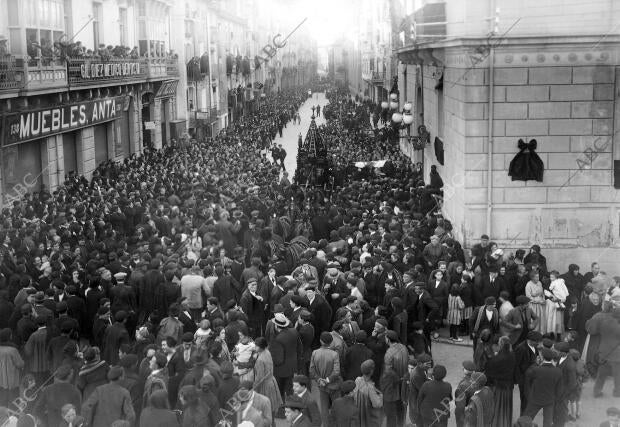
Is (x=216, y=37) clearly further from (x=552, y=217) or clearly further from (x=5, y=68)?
(x=552, y=217)

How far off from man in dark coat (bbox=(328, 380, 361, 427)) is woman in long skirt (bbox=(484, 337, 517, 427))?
2039 mm

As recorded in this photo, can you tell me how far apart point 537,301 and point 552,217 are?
4.79 meters

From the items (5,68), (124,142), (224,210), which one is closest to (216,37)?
(124,142)

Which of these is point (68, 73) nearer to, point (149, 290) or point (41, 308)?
point (149, 290)

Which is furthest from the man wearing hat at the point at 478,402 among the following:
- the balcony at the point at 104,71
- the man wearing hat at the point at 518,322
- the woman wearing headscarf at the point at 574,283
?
the balcony at the point at 104,71

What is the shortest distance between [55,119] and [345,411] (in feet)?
63.0

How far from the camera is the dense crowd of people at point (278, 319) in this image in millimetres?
9352

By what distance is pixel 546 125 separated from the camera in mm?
17203

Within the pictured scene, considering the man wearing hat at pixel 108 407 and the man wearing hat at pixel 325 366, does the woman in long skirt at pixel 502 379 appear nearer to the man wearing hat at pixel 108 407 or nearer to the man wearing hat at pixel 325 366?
the man wearing hat at pixel 325 366

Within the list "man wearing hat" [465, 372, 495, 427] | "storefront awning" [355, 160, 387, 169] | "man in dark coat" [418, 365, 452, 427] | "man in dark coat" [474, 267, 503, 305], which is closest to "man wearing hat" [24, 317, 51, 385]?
"man in dark coat" [418, 365, 452, 427]

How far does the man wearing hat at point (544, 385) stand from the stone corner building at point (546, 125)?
7.71 meters

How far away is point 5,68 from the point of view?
21984 millimetres

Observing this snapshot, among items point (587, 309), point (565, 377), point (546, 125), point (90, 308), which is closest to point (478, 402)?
point (565, 377)

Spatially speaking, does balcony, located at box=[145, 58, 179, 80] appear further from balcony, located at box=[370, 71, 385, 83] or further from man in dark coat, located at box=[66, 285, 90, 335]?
man in dark coat, located at box=[66, 285, 90, 335]
